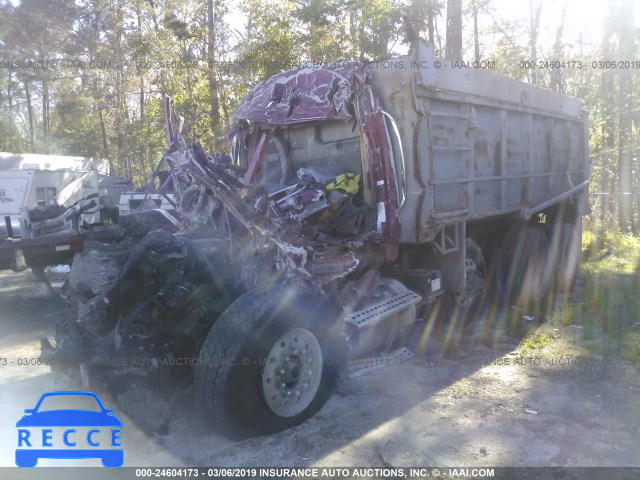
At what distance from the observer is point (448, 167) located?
16.9 feet

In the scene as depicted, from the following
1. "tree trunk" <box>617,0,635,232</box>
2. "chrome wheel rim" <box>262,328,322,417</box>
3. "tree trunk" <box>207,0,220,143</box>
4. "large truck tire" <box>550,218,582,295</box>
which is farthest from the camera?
"tree trunk" <box>207,0,220,143</box>

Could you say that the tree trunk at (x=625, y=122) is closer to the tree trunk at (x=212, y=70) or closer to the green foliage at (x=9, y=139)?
the tree trunk at (x=212, y=70)

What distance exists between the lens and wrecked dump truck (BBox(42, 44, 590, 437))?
3.66 metres

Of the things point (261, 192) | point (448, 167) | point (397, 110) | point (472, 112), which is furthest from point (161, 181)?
point (472, 112)

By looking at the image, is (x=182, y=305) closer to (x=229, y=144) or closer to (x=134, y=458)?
(x=134, y=458)

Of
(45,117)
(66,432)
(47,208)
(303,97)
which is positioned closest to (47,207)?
(47,208)

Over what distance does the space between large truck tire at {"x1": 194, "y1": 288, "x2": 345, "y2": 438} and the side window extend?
10424mm

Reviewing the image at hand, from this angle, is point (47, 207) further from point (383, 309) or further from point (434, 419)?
point (434, 419)

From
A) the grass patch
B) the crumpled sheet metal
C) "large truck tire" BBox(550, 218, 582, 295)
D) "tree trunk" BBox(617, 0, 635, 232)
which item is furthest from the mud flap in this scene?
"tree trunk" BBox(617, 0, 635, 232)

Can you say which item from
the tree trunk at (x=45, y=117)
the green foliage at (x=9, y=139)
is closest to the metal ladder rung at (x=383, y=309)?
the green foliage at (x=9, y=139)

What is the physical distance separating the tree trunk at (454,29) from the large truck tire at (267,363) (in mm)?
10991

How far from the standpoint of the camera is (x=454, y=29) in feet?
43.2

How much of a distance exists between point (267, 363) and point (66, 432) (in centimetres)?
144

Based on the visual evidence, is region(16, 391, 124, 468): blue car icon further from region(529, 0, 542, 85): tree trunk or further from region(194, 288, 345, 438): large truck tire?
region(529, 0, 542, 85): tree trunk
